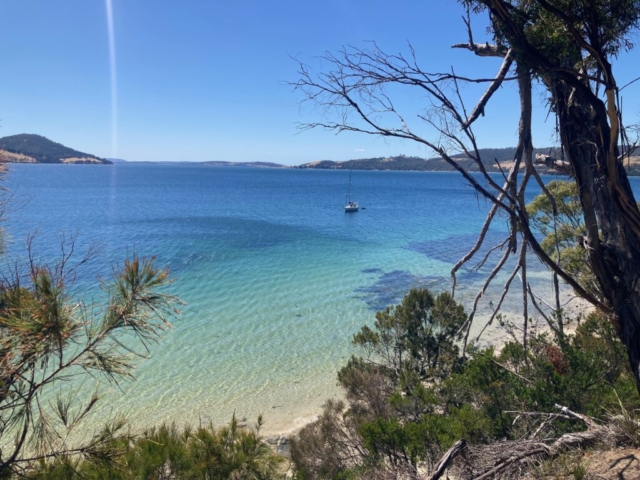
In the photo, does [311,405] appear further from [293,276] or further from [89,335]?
[293,276]

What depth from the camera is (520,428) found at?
4.88m

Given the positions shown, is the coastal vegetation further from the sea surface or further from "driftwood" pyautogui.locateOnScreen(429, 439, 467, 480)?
the sea surface

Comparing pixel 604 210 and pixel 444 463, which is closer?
pixel 444 463

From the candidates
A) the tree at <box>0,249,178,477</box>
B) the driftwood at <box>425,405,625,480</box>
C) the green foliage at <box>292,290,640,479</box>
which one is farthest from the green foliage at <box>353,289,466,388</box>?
the tree at <box>0,249,178,477</box>

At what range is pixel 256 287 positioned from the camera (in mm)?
18953

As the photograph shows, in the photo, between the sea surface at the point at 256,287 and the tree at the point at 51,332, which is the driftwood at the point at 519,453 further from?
the tree at the point at 51,332

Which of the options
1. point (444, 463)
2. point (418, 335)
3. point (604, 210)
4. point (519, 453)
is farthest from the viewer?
point (418, 335)

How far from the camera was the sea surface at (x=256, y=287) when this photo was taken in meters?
10.6

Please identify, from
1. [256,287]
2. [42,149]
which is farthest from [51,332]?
[42,149]

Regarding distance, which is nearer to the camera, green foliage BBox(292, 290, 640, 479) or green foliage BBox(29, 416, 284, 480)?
green foliage BBox(29, 416, 284, 480)

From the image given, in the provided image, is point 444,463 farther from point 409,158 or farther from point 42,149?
point 42,149

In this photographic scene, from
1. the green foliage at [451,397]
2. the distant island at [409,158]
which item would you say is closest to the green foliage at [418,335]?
the green foliage at [451,397]

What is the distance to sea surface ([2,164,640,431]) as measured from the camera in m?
10.6

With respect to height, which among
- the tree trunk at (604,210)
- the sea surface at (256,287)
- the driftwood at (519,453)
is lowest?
the sea surface at (256,287)
